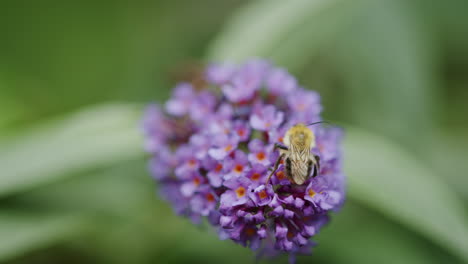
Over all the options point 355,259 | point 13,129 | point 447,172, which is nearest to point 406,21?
point 447,172

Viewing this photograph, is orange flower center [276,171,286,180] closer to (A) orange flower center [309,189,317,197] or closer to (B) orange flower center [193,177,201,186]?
(A) orange flower center [309,189,317,197]

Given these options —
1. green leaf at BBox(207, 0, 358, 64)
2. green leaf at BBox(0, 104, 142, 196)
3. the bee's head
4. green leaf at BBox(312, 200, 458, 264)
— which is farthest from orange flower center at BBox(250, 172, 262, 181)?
green leaf at BBox(207, 0, 358, 64)

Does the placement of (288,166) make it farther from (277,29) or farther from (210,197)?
(277,29)

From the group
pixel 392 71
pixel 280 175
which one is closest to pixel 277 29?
pixel 392 71

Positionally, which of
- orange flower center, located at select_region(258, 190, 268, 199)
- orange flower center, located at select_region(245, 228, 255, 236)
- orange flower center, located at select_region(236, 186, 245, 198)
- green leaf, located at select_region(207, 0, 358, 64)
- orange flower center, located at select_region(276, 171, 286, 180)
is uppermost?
green leaf, located at select_region(207, 0, 358, 64)

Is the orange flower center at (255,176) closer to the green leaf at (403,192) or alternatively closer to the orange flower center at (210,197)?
the orange flower center at (210,197)
